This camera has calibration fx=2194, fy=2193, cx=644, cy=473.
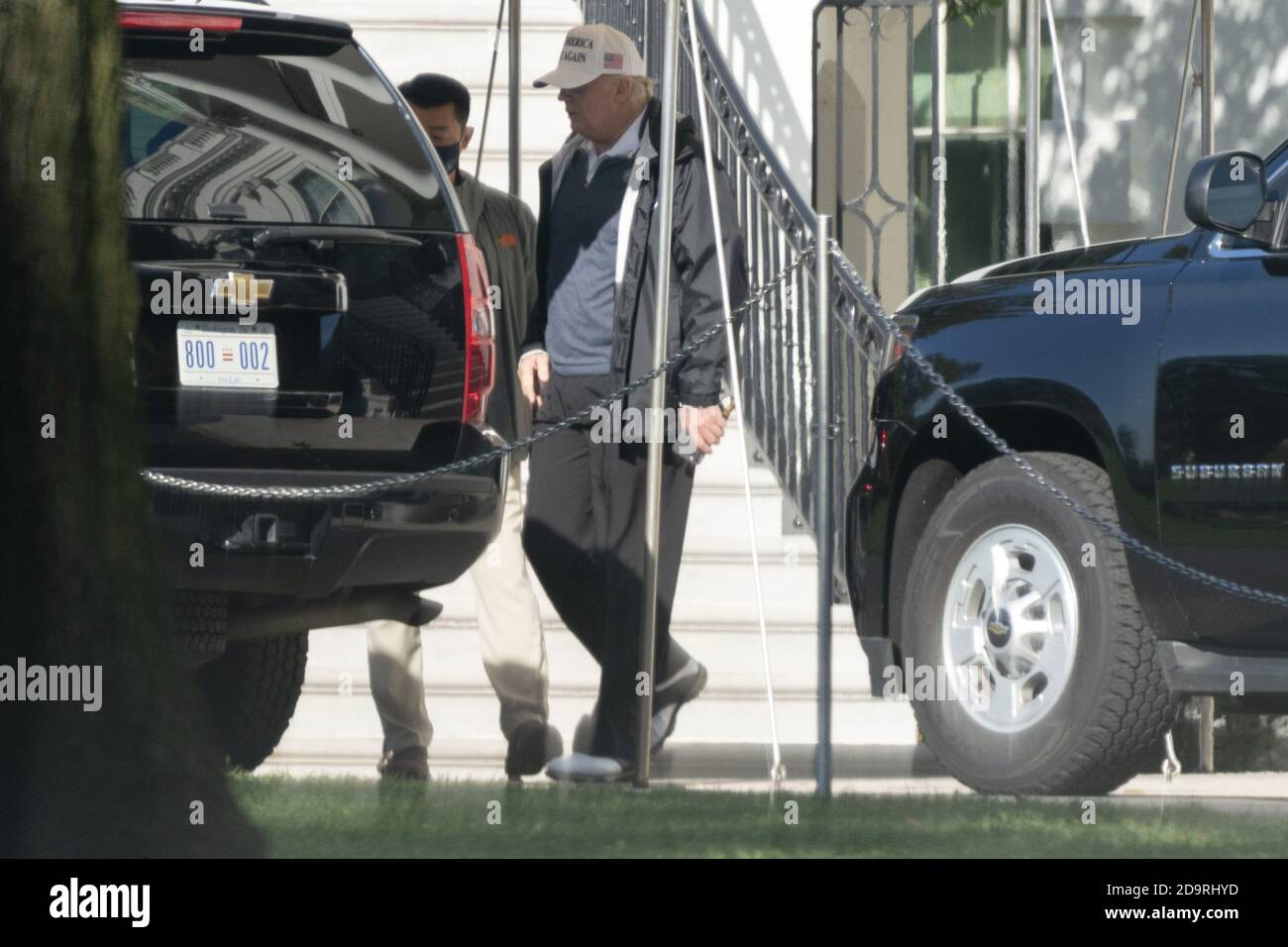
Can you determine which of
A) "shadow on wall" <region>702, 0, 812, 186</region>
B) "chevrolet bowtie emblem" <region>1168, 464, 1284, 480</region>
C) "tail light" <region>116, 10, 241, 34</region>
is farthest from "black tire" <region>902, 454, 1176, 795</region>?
"shadow on wall" <region>702, 0, 812, 186</region>

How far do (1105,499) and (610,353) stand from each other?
61.1 inches

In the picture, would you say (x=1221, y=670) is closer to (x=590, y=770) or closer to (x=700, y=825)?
(x=700, y=825)

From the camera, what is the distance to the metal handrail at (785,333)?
Result: 27.5ft

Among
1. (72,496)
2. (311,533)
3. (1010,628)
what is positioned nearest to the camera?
(72,496)

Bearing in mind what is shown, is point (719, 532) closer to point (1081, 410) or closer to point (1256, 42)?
point (1081, 410)

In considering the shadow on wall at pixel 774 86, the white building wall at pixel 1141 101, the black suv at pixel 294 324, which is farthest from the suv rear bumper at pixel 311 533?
the white building wall at pixel 1141 101

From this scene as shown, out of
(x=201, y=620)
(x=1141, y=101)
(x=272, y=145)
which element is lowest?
(x=201, y=620)

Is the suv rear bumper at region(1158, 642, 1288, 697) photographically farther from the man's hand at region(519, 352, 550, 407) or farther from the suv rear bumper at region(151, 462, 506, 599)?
the man's hand at region(519, 352, 550, 407)

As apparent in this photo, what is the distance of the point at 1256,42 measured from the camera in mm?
11781

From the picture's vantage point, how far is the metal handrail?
838 centimetres

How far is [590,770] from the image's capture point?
21.6 feet

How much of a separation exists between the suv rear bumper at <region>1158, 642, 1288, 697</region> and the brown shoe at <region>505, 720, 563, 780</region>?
216 cm

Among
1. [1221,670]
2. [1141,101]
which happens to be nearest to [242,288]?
[1221,670]
